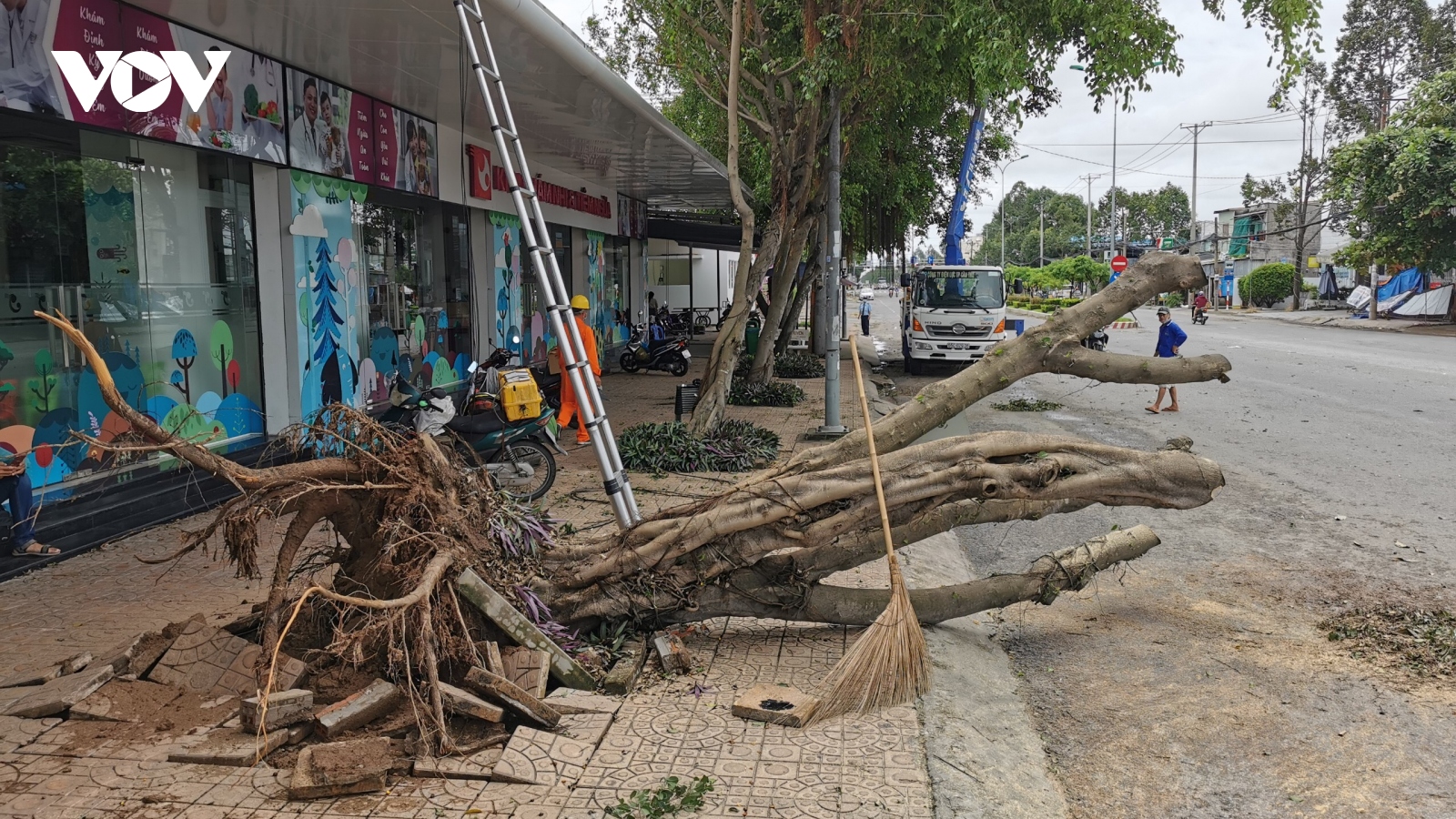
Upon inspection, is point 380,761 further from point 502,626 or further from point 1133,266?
point 1133,266

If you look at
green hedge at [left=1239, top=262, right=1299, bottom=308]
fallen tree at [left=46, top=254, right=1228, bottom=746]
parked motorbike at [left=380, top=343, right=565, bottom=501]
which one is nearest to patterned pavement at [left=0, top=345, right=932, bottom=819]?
fallen tree at [left=46, top=254, right=1228, bottom=746]

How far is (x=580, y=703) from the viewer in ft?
14.1

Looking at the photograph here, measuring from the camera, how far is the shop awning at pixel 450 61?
739cm

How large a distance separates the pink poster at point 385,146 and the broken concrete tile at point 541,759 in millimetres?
8696

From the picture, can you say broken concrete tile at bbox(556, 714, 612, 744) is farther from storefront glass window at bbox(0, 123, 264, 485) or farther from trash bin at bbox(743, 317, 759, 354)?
trash bin at bbox(743, 317, 759, 354)

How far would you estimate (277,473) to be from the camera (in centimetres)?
415

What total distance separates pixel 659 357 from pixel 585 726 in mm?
15591

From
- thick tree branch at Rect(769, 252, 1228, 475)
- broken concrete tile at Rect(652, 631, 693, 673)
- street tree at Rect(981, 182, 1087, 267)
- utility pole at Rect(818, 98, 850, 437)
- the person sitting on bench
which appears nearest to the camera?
broken concrete tile at Rect(652, 631, 693, 673)

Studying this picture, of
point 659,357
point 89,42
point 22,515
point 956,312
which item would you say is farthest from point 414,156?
point 956,312

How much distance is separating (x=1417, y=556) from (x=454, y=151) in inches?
458

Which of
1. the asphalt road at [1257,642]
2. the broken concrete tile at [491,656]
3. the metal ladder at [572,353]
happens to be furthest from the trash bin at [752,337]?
the broken concrete tile at [491,656]

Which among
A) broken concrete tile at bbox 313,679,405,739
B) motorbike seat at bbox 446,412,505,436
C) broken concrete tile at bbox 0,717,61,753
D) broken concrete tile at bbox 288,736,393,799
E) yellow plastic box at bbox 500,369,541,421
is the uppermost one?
yellow plastic box at bbox 500,369,541,421

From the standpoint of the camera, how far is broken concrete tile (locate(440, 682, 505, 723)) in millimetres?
3900

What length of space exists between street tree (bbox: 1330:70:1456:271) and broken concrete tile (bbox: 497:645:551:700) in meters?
34.3
